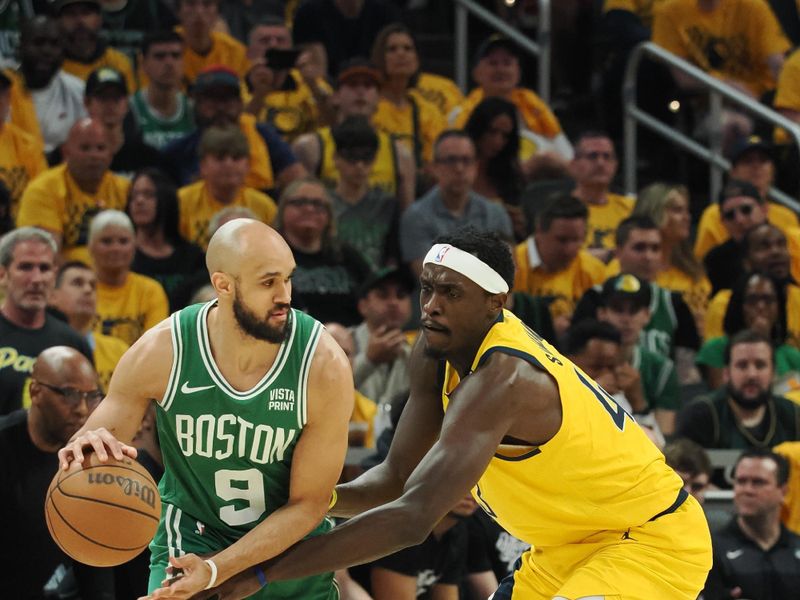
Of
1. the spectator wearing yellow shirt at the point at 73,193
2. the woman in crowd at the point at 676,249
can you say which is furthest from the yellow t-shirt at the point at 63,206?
the woman in crowd at the point at 676,249

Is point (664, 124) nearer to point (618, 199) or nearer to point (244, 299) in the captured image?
point (618, 199)

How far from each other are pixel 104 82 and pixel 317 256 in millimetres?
1727

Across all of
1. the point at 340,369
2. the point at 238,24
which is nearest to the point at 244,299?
the point at 340,369

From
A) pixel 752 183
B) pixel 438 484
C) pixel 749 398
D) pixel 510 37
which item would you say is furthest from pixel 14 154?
pixel 438 484

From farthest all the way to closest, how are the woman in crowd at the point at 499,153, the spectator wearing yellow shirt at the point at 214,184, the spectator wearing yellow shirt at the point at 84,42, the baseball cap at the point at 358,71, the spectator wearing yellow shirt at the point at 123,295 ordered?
the woman in crowd at the point at 499,153 → the baseball cap at the point at 358,71 → the spectator wearing yellow shirt at the point at 84,42 → the spectator wearing yellow shirt at the point at 214,184 → the spectator wearing yellow shirt at the point at 123,295

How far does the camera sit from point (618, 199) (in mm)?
10383

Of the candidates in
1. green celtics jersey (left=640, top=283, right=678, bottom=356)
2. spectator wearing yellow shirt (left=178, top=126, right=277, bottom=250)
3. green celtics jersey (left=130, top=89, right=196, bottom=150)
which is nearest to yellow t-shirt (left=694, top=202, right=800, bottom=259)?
green celtics jersey (left=640, top=283, right=678, bottom=356)

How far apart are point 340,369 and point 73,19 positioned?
5.97 m

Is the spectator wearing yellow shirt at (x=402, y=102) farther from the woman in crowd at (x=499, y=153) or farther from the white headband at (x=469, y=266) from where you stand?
the white headband at (x=469, y=266)

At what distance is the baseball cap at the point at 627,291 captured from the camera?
880 centimetres

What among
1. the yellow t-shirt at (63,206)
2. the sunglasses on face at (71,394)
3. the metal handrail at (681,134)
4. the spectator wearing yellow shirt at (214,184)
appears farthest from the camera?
the metal handrail at (681,134)

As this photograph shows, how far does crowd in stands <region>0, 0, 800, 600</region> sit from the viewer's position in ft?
24.0

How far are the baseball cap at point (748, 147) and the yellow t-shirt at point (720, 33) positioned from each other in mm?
879

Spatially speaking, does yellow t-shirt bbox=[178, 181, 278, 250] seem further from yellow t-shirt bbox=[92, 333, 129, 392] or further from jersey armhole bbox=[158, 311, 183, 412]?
jersey armhole bbox=[158, 311, 183, 412]
